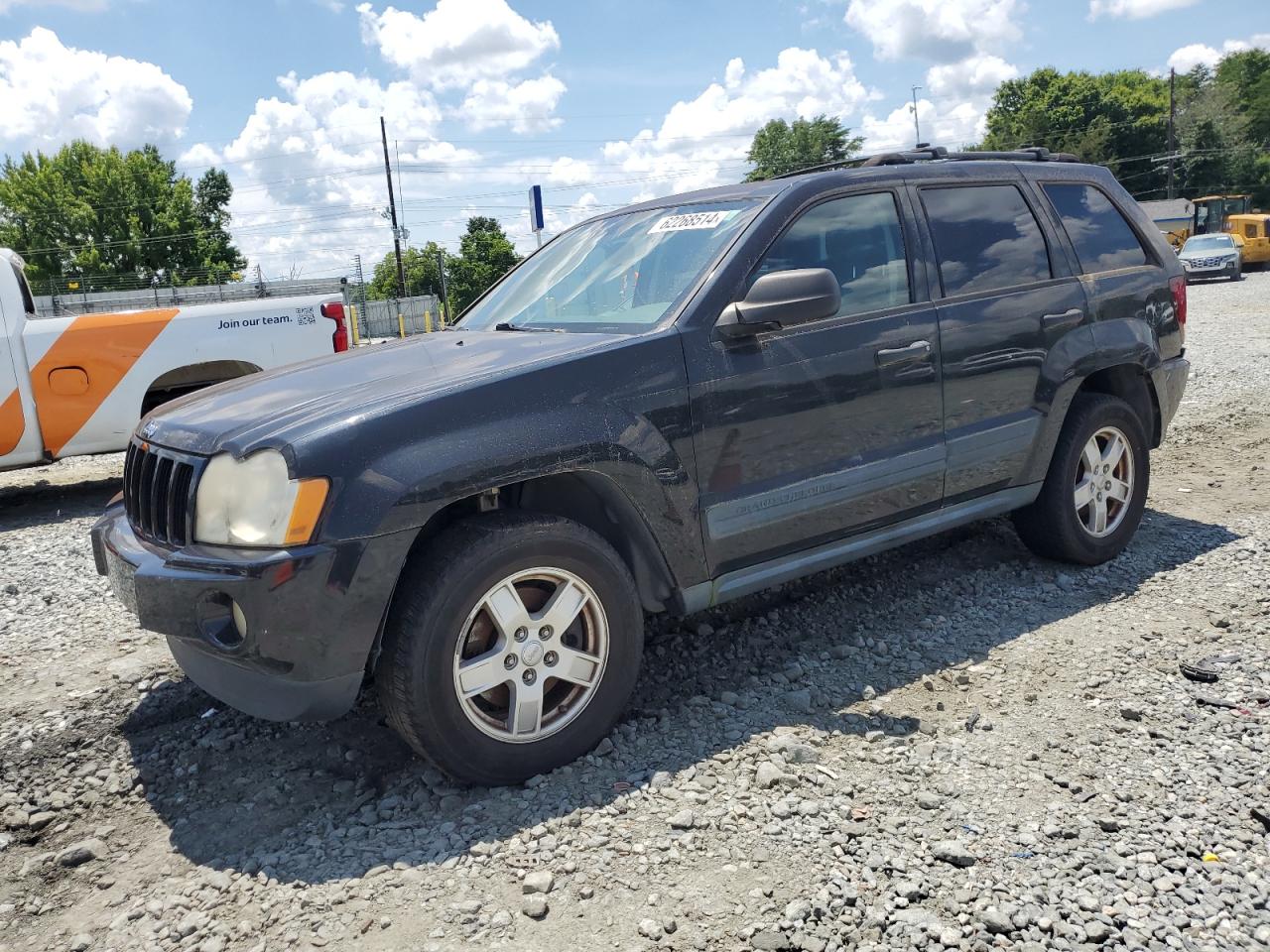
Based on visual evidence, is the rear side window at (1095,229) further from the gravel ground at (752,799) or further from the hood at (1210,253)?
the hood at (1210,253)

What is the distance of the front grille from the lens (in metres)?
2.95

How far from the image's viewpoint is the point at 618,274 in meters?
3.96

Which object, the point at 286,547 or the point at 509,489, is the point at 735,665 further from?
the point at 286,547

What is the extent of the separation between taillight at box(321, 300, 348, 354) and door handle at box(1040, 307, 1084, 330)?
5.92m

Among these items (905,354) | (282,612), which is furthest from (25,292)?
(905,354)

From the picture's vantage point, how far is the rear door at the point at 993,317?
4.15m

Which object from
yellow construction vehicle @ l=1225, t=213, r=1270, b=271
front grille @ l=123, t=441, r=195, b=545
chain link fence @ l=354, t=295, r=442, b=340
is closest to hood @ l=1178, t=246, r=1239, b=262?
yellow construction vehicle @ l=1225, t=213, r=1270, b=271

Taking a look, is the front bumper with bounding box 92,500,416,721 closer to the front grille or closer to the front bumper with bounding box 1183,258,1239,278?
the front grille

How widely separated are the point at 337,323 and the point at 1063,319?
6.10 metres

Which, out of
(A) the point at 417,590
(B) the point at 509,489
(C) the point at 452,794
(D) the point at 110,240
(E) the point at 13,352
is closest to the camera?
(A) the point at 417,590

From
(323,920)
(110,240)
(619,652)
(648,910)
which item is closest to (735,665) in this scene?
(619,652)

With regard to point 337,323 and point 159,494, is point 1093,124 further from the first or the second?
point 159,494

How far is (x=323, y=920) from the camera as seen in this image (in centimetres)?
251

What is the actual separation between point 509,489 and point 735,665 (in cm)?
132
